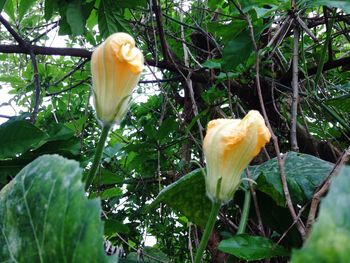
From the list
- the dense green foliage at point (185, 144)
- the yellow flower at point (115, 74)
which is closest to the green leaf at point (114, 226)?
the dense green foliage at point (185, 144)

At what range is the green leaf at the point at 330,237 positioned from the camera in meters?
0.16

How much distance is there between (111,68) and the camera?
1.77ft

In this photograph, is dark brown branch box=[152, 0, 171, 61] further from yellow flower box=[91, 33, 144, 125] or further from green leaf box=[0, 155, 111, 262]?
green leaf box=[0, 155, 111, 262]

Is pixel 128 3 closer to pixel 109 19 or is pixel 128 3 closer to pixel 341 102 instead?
pixel 109 19

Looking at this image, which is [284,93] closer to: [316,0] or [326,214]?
[316,0]

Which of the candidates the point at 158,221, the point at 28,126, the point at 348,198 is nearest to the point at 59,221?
the point at 348,198

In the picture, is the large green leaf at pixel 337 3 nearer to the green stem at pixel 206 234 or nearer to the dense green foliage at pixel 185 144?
the dense green foliage at pixel 185 144

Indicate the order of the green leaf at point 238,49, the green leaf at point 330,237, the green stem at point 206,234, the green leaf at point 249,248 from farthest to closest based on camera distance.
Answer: the green leaf at point 238,49 < the green leaf at point 249,248 < the green stem at point 206,234 < the green leaf at point 330,237

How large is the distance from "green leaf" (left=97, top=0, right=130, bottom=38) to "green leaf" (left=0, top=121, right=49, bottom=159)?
1.12ft

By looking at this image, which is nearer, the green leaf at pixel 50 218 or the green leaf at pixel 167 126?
the green leaf at pixel 50 218

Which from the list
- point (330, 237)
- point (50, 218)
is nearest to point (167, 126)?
point (50, 218)

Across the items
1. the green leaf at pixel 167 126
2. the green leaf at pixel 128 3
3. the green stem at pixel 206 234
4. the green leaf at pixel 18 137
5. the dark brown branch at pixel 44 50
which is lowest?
the green stem at pixel 206 234

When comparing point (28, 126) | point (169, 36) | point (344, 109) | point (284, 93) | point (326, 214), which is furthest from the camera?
point (169, 36)

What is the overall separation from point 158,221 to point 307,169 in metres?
0.81
